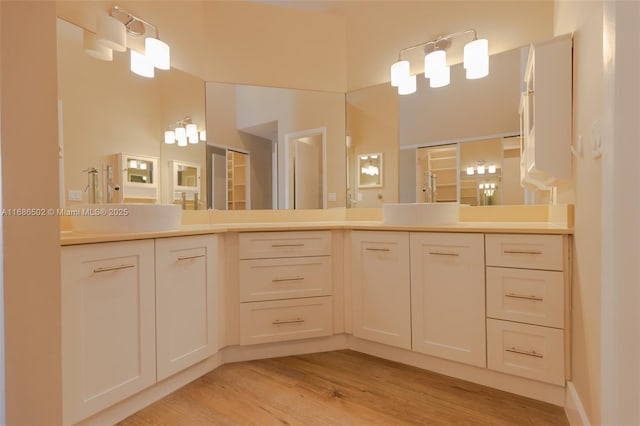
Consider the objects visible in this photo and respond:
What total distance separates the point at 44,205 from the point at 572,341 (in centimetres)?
195

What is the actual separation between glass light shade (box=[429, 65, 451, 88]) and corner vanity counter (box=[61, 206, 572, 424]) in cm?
86

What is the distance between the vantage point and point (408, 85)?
2.50 metres

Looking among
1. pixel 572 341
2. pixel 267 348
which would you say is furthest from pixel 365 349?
pixel 572 341

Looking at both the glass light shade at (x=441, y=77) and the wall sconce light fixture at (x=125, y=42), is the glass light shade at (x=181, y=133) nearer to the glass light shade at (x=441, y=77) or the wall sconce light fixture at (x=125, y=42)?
the wall sconce light fixture at (x=125, y=42)

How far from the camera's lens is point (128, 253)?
150 centimetres

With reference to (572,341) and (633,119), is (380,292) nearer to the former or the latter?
(572,341)

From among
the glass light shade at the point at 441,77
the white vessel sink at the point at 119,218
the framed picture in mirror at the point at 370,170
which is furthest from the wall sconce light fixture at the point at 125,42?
the glass light shade at the point at 441,77

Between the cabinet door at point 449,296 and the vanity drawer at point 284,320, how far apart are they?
58cm

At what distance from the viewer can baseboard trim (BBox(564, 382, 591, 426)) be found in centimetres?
132

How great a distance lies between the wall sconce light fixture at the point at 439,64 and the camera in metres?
2.19

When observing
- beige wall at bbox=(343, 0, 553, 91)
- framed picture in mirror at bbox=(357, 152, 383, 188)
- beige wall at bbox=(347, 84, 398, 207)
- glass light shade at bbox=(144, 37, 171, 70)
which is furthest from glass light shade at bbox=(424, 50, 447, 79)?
glass light shade at bbox=(144, 37, 171, 70)

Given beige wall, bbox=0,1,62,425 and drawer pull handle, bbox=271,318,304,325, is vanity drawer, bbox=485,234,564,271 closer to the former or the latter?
drawer pull handle, bbox=271,318,304,325

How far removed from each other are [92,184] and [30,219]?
4.24 feet

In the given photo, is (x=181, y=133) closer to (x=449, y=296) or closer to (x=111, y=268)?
(x=111, y=268)
